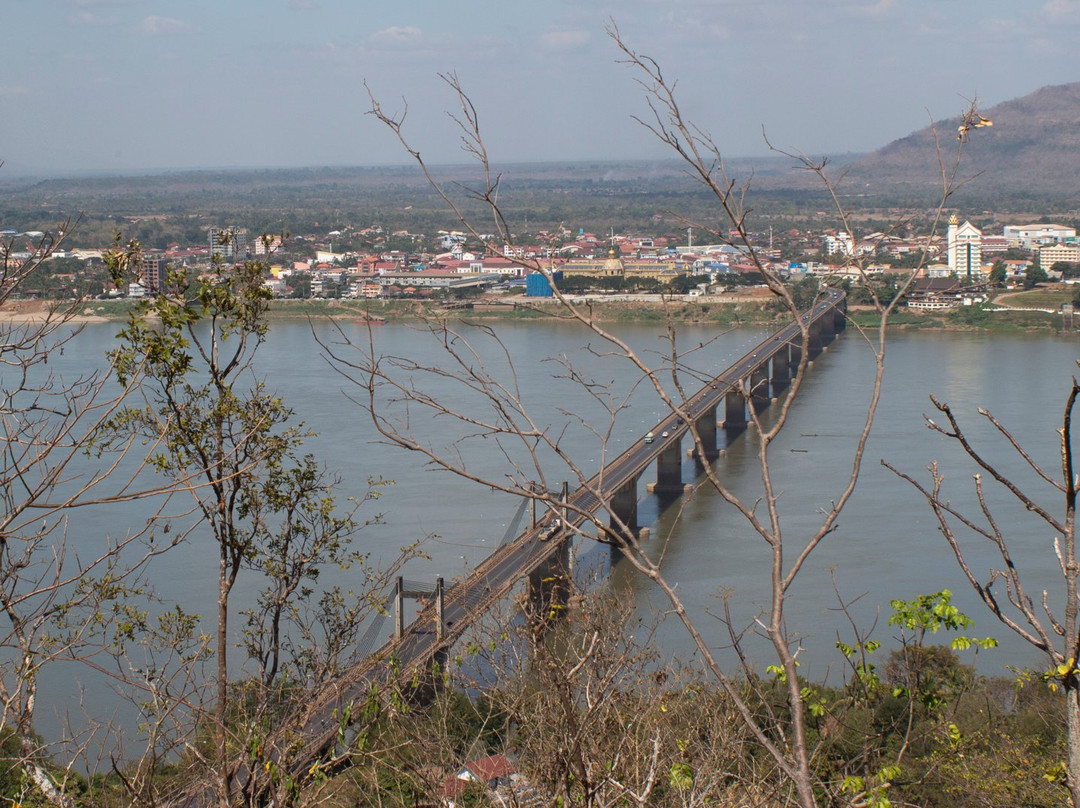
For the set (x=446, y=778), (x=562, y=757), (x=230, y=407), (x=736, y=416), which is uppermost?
(x=230, y=407)

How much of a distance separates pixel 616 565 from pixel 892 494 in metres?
1.85

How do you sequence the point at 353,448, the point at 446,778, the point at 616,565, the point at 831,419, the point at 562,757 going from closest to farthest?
the point at 562,757
the point at 446,778
the point at 616,565
the point at 353,448
the point at 831,419

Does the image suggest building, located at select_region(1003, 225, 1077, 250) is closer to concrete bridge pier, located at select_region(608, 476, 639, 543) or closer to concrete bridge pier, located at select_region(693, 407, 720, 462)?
concrete bridge pier, located at select_region(693, 407, 720, 462)

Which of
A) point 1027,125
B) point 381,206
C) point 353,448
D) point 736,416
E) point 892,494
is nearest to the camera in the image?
point 892,494

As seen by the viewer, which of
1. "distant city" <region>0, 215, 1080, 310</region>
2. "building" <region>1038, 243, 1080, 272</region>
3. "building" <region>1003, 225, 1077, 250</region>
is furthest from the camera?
"building" <region>1003, 225, 1077, 250</region>

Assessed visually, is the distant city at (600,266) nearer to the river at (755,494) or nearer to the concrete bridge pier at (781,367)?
the concrete bridge pier at (781,367)

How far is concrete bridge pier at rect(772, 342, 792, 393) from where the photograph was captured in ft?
38.7

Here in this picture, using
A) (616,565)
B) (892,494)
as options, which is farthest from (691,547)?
(892,494)

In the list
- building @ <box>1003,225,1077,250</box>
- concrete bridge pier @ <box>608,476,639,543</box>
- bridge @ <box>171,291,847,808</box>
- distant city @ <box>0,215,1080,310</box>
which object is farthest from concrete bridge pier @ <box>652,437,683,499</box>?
building @ <box>1003,225,1077,250</box>

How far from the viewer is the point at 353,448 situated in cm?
733

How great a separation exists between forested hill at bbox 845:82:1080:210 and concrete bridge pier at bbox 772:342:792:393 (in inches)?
1190

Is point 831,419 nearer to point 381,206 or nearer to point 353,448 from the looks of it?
point 353,448

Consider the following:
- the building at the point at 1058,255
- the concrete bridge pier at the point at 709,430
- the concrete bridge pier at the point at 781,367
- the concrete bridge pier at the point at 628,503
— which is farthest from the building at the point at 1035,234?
the concrete bridge pier at the point at 628,503

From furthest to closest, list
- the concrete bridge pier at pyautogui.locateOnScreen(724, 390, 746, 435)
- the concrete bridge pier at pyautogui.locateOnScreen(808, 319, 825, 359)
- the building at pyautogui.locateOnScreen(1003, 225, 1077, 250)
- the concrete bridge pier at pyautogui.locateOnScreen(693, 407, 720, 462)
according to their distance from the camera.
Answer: the building at pyautogui.locateOnScreen(1003, 225, 1077, 250)
the concrete bridge pier at pyautogui.locateOnScreen(808, 319, 825, 359)
the concrete bridge pier at pyautogui.locateOnScreen(724, 390, 746, 435)
the concrete bridge pier at pyautogui.locateOnScreen(693, 407, 720, 462)
